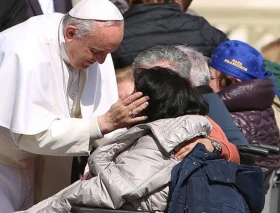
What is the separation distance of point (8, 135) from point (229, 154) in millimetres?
1087

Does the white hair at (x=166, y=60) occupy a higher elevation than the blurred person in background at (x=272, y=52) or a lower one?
higher

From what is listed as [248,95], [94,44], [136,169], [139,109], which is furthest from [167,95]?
[248,95]

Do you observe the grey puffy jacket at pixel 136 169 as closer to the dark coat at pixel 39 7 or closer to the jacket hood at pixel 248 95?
the jacket hood at pixel 248 95

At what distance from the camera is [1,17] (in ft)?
19.0

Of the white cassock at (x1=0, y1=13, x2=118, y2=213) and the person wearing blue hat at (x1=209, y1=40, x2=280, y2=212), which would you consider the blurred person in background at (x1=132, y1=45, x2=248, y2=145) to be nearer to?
the white cassock at (x1=0, y1=13, x2=118, y2=213)

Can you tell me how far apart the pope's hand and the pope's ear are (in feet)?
1.30

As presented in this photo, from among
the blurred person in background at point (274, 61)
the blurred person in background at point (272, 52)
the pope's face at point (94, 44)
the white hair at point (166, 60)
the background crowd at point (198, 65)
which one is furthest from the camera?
the blurred person in background at point (272, 52)

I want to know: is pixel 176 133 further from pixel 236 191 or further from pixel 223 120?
pixel 223 120

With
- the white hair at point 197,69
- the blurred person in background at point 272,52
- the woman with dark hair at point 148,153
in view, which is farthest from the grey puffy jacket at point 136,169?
the blurred person in background at point 272,52

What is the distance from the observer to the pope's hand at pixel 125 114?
13.6 ft

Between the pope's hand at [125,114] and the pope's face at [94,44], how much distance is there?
0.29 metres

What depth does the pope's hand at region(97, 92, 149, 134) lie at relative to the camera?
4.14 meters

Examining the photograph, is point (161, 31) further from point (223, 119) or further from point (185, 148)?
point (185, 148)

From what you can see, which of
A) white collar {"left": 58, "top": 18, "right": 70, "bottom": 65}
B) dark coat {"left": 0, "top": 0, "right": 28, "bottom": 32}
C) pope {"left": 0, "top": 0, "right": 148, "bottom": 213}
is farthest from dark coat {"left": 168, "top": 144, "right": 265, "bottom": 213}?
dark coat {"left": 0, "top": 0, "right": 28, "bottom": 32}
